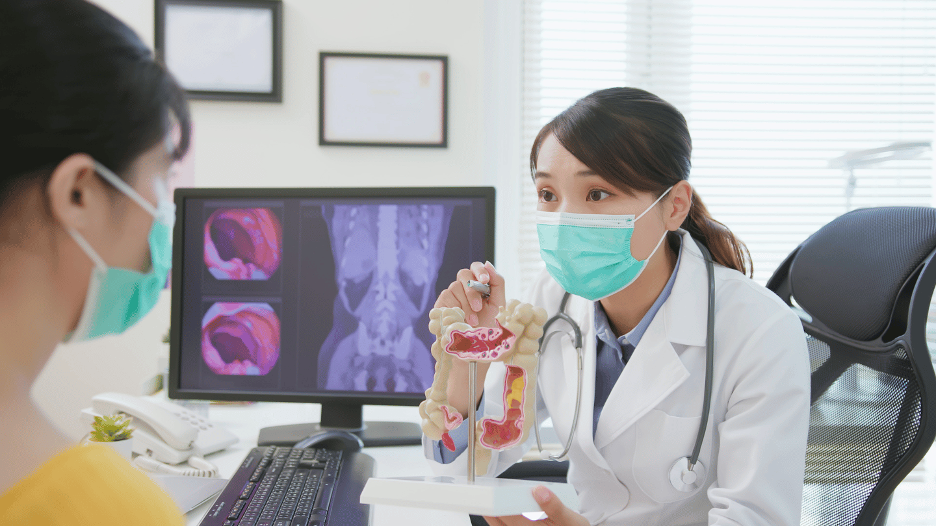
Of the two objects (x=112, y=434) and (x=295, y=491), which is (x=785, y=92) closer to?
(x=295, y=491)

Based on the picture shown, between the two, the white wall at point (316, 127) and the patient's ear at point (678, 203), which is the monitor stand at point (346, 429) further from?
the white wall at point (316, 127)

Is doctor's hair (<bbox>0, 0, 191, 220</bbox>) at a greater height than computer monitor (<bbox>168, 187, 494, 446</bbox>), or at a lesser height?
greater

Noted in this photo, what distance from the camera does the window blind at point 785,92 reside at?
2.13 meters

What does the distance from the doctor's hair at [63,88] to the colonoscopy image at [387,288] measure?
701 millimetres

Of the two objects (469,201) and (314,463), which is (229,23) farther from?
(314,463)

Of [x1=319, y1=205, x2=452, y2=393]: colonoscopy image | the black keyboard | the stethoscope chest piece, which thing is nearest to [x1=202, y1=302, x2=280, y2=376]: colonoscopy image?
[x1=319, y1=205, x2=452, y2=393]: colonoscopy image

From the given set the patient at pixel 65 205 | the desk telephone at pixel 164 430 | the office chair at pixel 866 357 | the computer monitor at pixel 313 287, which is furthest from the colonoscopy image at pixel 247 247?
the office chair at pixel 866 357

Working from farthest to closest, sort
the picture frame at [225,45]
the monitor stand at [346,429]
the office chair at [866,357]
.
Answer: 1. the picture frame at [225,45]
2. the monitor stand at [346,429]
3. the office chair at [866,357]

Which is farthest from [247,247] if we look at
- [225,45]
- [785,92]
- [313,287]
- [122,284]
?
[785,92]

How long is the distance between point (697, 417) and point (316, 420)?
2.86 ft

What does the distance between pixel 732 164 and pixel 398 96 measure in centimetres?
129

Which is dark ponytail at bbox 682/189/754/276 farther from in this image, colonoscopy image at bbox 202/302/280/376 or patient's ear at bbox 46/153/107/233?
patient's ear at bbox 46/153/107/233

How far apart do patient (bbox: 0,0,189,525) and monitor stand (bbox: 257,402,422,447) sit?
2.46ft

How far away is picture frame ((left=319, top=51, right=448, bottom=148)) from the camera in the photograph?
191 centimetres
